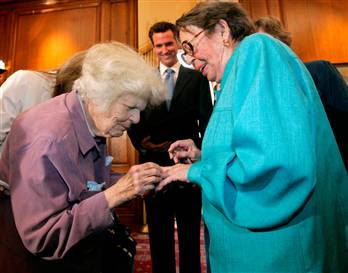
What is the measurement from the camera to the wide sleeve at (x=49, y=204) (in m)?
0.79

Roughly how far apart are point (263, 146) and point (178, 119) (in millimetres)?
1149

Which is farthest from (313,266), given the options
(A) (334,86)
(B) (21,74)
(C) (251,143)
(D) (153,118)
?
(B) (21,74)

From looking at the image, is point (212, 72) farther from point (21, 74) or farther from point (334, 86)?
point (21, 74)

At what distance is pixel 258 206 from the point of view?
56cm

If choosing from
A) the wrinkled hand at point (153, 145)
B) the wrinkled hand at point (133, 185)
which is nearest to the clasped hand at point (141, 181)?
the wrinkled hand at point (133, 185)

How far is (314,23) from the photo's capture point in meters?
3.78

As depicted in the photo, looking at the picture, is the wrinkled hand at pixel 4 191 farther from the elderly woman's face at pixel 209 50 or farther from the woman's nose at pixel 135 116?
the elderly woman's face at pixel 209 50

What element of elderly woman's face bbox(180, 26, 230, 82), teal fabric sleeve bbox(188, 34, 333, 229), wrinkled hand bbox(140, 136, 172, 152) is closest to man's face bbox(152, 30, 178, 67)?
wrinkled hand bbox(140, 136, 172, 152)

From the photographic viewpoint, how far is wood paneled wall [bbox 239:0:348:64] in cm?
370

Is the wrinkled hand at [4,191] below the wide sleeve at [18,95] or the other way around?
below

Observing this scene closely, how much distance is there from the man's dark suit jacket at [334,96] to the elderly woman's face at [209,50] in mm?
498

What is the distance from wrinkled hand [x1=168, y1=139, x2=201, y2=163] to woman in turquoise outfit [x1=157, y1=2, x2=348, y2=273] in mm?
378

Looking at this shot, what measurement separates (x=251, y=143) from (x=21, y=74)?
1.30 meters

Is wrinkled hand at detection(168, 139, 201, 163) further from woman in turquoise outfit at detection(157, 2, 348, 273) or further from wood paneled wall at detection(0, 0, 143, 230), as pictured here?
wood paneled wall at detection(0, 0, 143, 230)
